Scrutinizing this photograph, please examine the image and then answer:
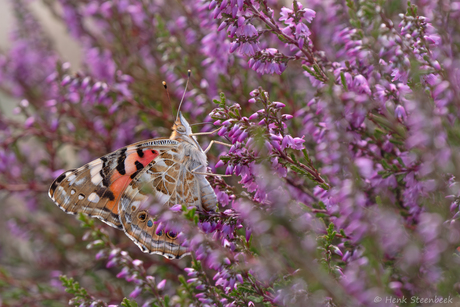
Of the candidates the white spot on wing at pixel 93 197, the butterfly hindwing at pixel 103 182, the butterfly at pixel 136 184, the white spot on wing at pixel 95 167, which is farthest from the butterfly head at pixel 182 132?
the white spot on wing at pixel 93 197

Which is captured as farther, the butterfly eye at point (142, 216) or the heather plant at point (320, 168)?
the butterfly eye at point (142, 216)

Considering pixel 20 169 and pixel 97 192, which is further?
pixel 20 169

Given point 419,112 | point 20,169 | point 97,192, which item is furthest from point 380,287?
point 20,169

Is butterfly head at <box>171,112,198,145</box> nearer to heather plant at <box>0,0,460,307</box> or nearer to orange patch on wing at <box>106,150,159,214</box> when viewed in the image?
orange patch on wing at <box>106,150,159,214</box>

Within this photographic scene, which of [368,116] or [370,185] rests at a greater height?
[368,116]

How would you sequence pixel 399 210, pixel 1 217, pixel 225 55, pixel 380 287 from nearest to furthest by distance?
1. pixel 380 287
2. pixel 399 210
3. pixel 225 55
4. pixel 1 217

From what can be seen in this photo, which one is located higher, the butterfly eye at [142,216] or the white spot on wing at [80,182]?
the white spot on wing at [80,182]

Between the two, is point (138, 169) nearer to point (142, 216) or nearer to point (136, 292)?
point (142, 216)

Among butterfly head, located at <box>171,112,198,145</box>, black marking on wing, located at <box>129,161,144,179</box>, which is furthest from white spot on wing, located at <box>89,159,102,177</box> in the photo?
butterfly head, located at <box>171,112,198,145</box>

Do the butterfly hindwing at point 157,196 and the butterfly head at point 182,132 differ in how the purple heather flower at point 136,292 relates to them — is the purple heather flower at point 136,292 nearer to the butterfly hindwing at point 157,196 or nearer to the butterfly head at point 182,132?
the butterfly hindwing at point 157,196

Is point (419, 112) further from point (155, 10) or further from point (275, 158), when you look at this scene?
point (155, 10)
